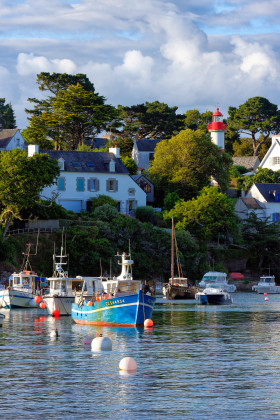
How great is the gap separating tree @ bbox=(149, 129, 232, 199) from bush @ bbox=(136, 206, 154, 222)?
9.07 meters

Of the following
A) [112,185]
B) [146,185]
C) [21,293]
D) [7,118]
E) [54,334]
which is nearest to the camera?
[54,334]

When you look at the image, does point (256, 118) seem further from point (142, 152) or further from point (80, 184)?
point (80, 184)

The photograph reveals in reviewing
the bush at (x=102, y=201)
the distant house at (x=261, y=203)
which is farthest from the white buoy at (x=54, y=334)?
the distant house at (x=261, y=203)

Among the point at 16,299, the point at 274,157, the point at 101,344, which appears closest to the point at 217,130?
the point at 274,157

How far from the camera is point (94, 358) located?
3844 cm

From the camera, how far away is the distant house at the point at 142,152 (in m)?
148

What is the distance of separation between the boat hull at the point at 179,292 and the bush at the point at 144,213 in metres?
23.8

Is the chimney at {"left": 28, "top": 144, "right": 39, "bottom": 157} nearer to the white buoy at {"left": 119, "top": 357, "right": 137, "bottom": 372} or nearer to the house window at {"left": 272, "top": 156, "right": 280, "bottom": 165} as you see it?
the house window at {"left": 272, "top": 156, "right": 280, "bottom": 165}

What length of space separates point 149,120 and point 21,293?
8996cm

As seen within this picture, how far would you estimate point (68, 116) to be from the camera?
12475cm

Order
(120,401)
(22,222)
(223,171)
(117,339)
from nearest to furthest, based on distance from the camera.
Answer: (120,401) → (117,339) → (22,222) → (223,171)

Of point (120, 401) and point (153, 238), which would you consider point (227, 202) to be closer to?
point (153, 238)

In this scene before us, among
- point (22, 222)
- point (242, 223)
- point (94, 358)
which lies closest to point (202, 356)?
point (94, 358)

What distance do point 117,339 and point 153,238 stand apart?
60.8 m
